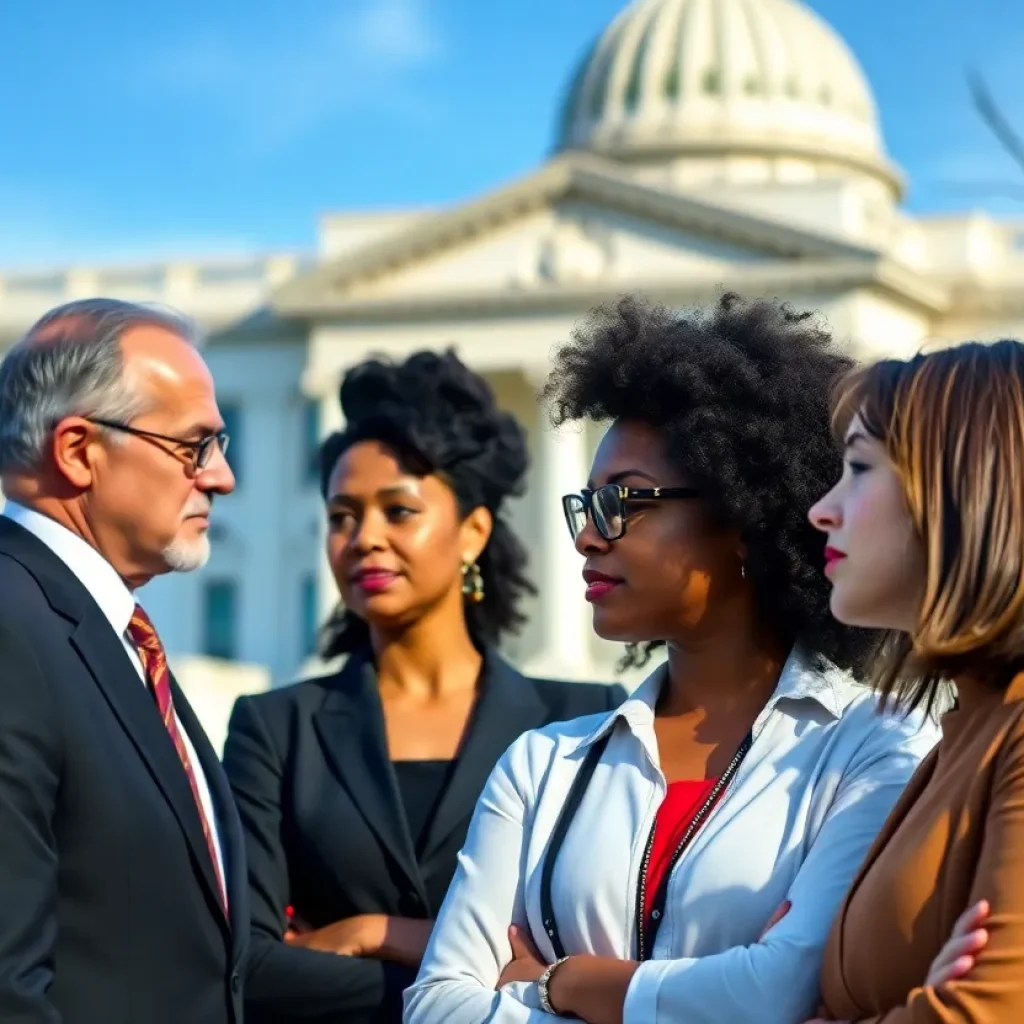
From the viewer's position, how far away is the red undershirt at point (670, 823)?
11.7 ft

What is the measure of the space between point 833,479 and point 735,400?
21 cm

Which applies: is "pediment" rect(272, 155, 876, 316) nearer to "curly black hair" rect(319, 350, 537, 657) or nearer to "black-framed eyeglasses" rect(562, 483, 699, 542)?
"curly black hair" rect(319, 350, 537, 657)

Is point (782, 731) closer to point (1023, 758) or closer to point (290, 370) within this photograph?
point (1023, 758)

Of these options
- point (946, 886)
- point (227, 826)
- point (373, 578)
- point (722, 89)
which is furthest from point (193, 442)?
point (722, 89)

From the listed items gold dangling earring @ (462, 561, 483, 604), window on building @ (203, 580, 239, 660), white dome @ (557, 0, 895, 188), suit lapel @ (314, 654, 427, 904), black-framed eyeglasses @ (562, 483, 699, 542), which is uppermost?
white dome @ (557, 0, 895, 188)

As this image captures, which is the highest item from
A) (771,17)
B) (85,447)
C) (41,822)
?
(771,17)

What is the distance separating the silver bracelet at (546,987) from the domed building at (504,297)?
121 feet

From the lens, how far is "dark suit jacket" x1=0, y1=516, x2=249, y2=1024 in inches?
138

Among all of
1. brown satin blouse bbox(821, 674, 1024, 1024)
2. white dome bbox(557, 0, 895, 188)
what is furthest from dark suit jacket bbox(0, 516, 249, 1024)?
white dome bbox(557, 0, 895, 188)

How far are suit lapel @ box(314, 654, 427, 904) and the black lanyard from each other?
1089mm

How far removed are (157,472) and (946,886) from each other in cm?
169

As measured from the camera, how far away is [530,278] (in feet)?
150

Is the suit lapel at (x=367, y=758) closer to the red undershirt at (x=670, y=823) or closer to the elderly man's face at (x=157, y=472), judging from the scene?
the elderly man's face at (x=157, y=472)

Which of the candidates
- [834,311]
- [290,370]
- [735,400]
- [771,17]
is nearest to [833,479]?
[735,400]
